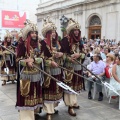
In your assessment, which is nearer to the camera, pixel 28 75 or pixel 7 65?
pixel 28 75

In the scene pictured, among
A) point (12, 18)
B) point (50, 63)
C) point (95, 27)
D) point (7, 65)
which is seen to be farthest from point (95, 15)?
point (50, 63)

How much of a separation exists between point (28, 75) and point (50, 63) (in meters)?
0.48

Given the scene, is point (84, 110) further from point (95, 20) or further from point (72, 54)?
point (95, 20)

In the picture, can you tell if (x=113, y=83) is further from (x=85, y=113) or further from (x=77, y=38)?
(x=77, y=38)

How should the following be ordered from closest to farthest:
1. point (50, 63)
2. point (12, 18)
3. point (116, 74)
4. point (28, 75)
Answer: point (28, 75)
point (50, 63)
point (116, 74)
point (12, 18)

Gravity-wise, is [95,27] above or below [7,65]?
above

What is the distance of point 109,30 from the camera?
58.8 feet

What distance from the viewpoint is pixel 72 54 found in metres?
4.41

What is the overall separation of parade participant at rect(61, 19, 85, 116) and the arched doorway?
50.5 ft

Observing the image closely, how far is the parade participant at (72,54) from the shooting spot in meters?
4.39

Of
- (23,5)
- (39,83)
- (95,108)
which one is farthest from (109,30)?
(23,5)

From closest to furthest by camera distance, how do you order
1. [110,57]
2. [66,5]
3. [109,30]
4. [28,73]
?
1. [28,73]
2. [110,57]
3. [109,30]
4. [66,5]

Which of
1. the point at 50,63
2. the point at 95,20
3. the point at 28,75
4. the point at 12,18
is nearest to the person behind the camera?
the point at 28,75

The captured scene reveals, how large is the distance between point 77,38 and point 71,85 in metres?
0.96
